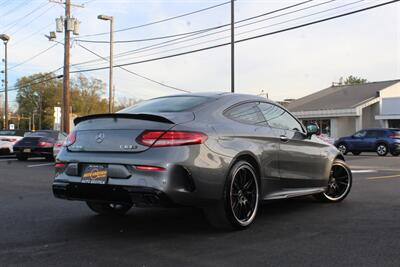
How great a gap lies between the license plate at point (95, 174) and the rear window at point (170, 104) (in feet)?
3.06

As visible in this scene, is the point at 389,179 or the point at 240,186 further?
the point at 389,179

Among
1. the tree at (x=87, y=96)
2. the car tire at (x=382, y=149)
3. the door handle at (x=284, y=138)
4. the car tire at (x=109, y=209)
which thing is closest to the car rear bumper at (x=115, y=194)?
the car tire at (x=109, y=209)

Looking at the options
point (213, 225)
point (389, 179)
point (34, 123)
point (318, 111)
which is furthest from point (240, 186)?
point (34, 123)

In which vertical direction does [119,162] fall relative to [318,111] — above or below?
below

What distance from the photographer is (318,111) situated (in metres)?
39.7

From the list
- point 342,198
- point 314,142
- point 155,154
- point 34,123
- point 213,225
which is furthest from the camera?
point 34,123

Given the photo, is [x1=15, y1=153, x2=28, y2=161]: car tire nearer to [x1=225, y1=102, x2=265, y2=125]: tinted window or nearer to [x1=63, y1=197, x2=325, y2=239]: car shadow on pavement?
[x1=63, y1=197, x2=325, y2=239]: car shadow on pavement

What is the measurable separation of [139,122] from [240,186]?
1.36 meters

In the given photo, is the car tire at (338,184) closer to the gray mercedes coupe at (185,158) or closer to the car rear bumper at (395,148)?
the gray mercedes coupe at (185,158)

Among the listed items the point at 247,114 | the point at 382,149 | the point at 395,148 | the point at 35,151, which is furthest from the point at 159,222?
the point at 382,149

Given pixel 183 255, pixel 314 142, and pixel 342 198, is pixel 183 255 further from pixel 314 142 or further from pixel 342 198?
pixel 342 198

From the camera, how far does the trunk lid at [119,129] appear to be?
16.7 feet

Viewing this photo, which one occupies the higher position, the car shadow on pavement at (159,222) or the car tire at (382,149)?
the car tire at (382,149)

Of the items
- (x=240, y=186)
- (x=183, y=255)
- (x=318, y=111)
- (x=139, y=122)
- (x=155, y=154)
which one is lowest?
(x=183, y=255)
